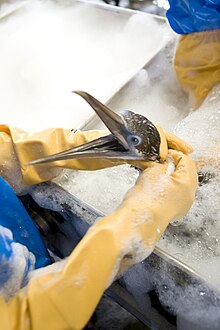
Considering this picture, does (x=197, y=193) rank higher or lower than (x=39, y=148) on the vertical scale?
lower

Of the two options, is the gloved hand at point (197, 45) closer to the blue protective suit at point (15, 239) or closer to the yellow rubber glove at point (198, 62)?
the yellow rubber glove at point (198, 62)

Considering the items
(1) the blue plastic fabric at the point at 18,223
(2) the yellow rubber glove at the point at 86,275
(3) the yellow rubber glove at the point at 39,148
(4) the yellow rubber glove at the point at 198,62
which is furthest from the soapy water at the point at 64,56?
(2) the yellow rubber glove at the point at 86,275

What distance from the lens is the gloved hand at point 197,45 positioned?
1473 mm

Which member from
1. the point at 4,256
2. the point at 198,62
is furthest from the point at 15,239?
the point at 198,62

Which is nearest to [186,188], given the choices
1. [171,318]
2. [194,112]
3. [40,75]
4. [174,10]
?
[171,318]

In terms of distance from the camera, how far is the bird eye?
3.21 ft

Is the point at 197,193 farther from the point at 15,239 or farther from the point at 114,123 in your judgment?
the point at 15,239

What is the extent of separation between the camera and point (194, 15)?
4.89 ft

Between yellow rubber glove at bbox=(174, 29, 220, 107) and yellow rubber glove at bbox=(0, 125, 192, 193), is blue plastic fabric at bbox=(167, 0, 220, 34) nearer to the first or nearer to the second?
yellow rubber glove at bbox=(174, 29, 220, 107)

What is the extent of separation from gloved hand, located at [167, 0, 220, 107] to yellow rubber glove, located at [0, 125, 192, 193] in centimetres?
54

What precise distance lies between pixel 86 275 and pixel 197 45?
3.71ft

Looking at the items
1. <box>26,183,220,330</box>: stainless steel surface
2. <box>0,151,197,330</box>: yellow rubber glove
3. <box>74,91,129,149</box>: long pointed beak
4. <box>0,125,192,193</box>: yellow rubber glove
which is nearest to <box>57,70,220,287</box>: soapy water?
<box>26,183,220,330</box>: stainless steel surface

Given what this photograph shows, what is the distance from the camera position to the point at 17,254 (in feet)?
2.92

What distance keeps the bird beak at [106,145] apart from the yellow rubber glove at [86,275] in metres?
0.14
